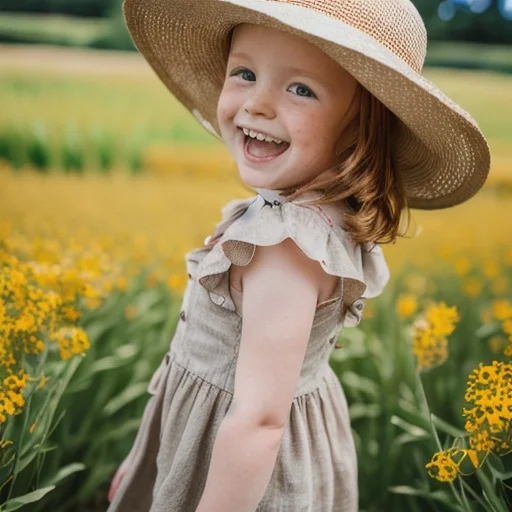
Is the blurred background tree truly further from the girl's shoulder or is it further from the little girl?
the girl's shoulder

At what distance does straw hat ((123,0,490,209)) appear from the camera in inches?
42.8

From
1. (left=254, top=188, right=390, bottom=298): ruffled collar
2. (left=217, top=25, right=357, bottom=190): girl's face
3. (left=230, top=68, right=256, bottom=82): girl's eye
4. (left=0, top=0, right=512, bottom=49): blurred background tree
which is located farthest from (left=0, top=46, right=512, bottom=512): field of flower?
(left=230, top=68, right=256, bottom=82): girl's eye

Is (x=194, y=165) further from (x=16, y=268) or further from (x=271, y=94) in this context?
(x=271, y=94)

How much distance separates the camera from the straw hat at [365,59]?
1.09 m

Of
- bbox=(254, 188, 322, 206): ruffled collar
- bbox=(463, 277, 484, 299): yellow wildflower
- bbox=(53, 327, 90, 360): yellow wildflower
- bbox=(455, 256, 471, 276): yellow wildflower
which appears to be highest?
bbox=(455, 256, 471, 276): yellow wildflower

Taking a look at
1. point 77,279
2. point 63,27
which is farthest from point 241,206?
point 63,27

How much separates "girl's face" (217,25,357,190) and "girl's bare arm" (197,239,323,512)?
158 millimetres

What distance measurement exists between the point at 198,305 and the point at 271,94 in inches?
15.2

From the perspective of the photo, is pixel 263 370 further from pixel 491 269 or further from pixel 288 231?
pixel 491 269

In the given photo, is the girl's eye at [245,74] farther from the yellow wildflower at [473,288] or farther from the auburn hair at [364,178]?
Result: the yellow wildflower at [473,288]

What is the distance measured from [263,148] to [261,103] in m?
0.08

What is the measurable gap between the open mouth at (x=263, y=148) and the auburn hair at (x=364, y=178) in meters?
0.07

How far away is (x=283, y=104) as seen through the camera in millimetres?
1160

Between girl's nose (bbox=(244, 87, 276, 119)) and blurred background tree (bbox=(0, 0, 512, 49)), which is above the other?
blurred background tree (bbox=(0, 0, 512, 49))
